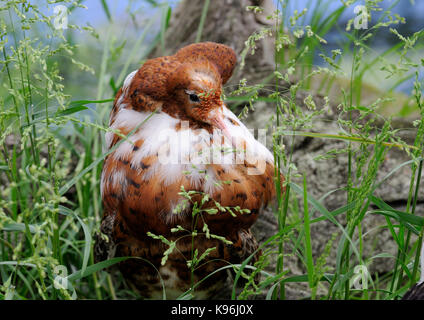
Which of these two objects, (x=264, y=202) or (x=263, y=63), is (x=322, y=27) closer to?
(x=263, y=63)

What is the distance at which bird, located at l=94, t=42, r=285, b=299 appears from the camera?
1.13 m

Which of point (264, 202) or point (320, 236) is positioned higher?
point (264, 202)

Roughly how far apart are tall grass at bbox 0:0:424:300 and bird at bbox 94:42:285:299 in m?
0.09

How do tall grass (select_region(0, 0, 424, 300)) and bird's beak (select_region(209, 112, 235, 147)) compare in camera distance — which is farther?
bird's beak (select_region(209, 112, 235, 147))

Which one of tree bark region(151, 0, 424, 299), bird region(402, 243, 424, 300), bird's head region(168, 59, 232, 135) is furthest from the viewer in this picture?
tree bark region(151, 0, 424, 299)

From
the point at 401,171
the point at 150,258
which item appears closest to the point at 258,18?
the point at 401,171

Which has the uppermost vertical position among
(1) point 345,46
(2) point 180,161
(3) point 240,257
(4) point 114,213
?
(1) point 345,46

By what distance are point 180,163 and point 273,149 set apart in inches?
8.3

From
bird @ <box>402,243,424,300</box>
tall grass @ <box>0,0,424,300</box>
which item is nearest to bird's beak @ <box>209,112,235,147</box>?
tall grass @ <box>0,0,424,300</box>

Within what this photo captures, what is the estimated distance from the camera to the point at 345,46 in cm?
198

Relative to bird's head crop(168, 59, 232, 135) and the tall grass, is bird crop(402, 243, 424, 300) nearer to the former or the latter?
the tall grass

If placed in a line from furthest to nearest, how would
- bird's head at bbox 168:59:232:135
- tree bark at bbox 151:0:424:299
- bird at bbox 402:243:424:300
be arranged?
tree bark at bbox 151:0:424:299 → bird's head at bbox 168:59:232:135 → bird at bbox 402:243:424:300

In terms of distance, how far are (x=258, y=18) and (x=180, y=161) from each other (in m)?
1.11

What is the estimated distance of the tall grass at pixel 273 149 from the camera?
923 millimetres
